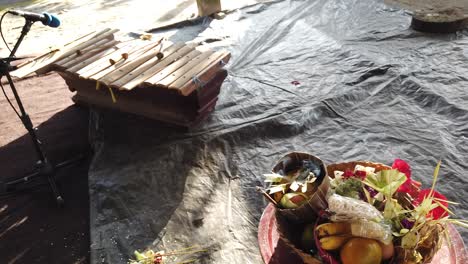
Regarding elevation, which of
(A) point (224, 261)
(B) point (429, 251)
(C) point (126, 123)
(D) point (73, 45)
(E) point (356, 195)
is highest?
(D) point (73, 45)

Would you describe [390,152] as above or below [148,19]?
below

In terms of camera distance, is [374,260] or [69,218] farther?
[69,218]

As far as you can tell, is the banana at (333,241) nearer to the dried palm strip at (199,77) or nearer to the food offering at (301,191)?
the food offering at (301,191)

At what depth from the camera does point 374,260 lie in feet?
4.58

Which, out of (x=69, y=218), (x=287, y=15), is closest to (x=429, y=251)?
(x=69, y=218)

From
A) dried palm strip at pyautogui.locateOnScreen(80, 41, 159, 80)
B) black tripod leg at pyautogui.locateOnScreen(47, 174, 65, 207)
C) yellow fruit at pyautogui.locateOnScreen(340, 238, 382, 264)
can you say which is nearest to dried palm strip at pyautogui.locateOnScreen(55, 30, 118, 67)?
dried palm strip at pyautogui.locateOnScreen(80, 41, 159, 80)

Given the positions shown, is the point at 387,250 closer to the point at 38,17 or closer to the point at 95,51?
the point at 38,17

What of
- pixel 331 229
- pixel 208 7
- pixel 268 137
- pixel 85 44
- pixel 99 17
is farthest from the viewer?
pixel 99 17

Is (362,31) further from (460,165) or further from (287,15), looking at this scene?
(460,165)

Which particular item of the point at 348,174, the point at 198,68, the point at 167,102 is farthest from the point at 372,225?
the point at 167,102

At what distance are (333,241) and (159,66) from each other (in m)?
2.07

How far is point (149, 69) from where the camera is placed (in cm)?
293

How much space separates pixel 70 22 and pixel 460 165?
629 centimetres

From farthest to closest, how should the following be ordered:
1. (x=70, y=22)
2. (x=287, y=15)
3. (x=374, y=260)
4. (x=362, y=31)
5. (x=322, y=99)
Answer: (x=70, y=22)
(x=287, y=15)
(x=362, y=31)
(x=322, y=99)
(x=374, y=260)
